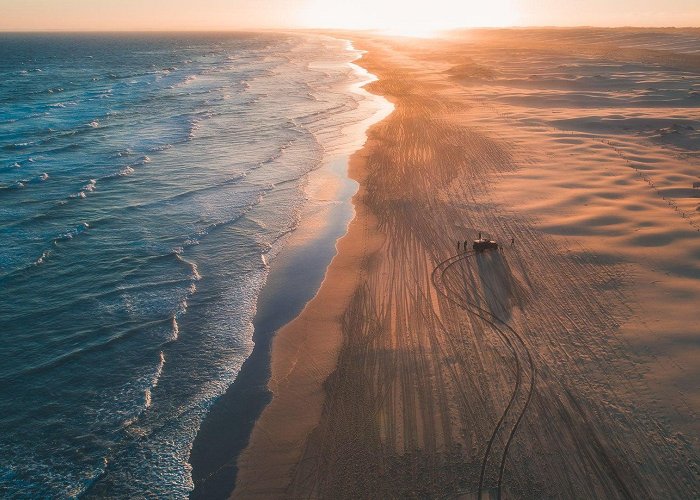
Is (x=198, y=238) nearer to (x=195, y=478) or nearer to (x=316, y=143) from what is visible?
(x=195, y=478)

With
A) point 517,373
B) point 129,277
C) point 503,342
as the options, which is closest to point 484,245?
point 503,342

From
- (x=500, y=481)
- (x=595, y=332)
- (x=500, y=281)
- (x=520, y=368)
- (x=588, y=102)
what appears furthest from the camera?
(x=588, y=102)

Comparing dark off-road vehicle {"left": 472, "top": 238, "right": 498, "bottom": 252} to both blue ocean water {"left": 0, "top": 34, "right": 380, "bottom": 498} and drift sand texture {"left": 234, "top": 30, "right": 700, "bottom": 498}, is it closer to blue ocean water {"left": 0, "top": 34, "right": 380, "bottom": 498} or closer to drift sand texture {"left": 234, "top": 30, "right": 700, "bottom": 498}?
drift sand texture {"left": 234, "top": 30, "right": 700, "bottom": 498}

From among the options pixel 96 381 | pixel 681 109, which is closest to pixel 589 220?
pixel 96 381

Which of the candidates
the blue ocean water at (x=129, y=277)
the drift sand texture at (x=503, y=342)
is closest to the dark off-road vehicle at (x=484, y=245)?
the drift sand texture at (x=503, y=342)

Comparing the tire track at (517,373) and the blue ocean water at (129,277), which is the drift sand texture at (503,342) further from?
the blue ocean water at (129,277)

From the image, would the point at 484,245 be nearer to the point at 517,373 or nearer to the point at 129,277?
the point at 517,373
